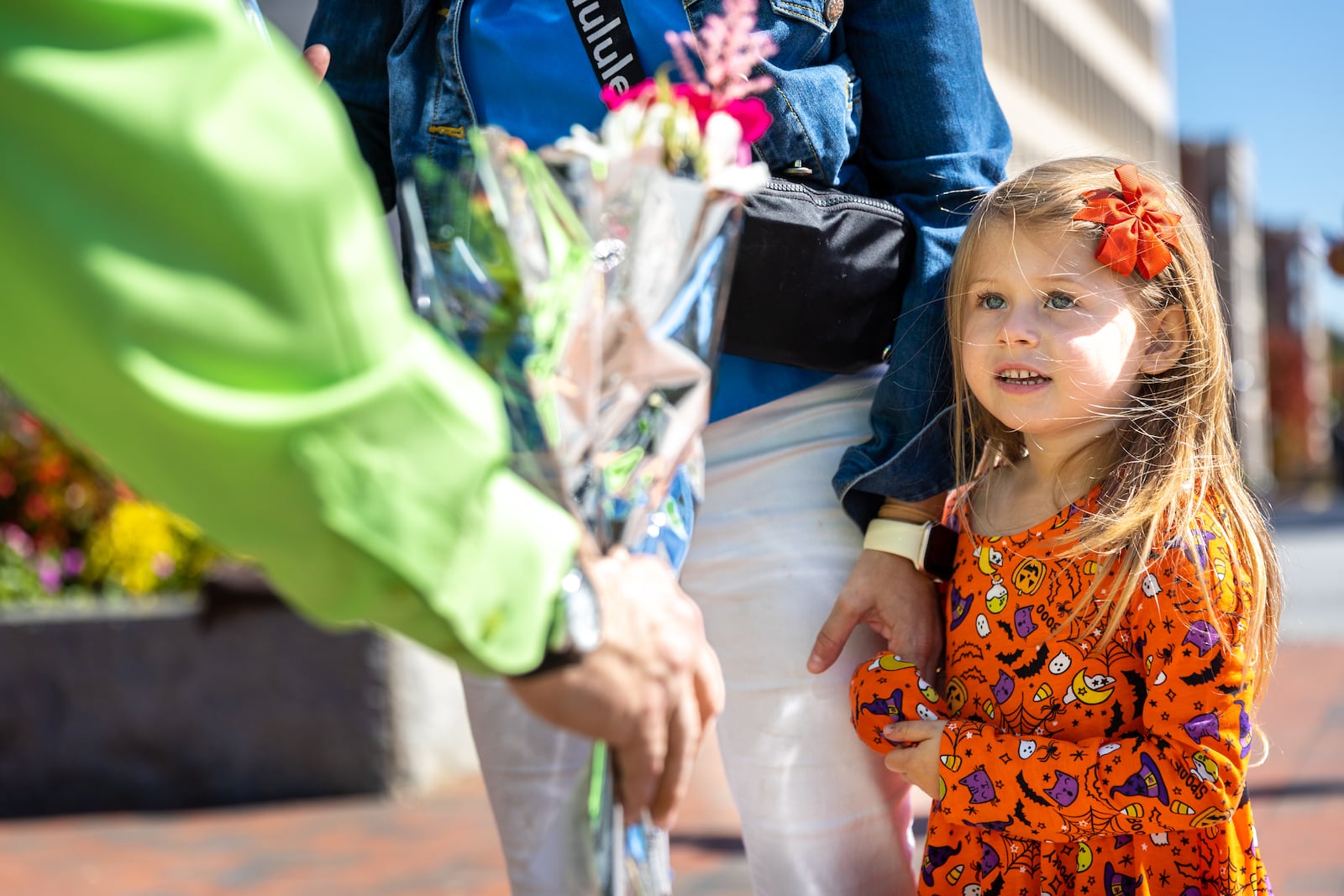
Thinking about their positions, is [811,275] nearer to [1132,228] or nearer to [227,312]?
[1132,228]

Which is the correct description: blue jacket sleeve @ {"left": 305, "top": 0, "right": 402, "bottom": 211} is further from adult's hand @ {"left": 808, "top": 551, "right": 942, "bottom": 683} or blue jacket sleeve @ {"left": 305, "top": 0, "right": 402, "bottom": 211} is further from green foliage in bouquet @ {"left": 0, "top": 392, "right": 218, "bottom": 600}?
green foliage in bouquet @ {"left": 0, "top": 392, "right": 218, "bottom": 600}

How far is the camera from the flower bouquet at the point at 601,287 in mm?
1234

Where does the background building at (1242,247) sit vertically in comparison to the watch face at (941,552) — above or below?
below

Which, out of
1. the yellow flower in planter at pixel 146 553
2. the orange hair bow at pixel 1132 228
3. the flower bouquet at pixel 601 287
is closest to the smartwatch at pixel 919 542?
the orange hair bow at pixel 1132 228

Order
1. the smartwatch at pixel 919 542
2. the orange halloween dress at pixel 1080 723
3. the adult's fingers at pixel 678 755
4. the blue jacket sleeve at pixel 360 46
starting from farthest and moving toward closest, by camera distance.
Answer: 1. the blue jacket sleeve at pixel 360 46
2. the smartwatch at pixel 919 542
3. the orange halloween dress at pixel 1080 723
4. the adult's fingers at pixel 678 755

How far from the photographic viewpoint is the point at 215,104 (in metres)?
1.03

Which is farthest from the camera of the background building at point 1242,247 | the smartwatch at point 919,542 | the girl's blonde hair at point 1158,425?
the background building at point 1242,247

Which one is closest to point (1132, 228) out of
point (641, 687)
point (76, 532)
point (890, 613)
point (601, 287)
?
point (890, 613)

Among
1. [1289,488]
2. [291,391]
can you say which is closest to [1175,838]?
[291,391]

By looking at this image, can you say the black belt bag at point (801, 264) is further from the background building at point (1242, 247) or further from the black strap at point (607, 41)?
the background building at point (1242, 247)

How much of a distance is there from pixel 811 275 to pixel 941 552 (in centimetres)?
43

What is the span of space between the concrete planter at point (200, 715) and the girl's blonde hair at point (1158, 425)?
3.82 metres

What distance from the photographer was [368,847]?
477cm

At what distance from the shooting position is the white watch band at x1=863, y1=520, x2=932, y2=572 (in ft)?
6.19
